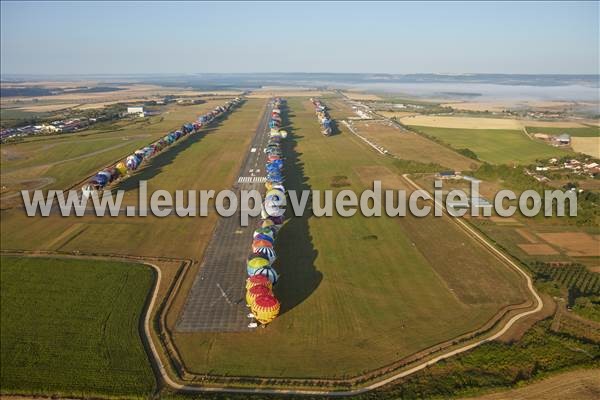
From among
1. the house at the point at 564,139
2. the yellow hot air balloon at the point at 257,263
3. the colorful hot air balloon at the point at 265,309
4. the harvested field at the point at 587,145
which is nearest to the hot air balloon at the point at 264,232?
the yellow hot air balloon at the point at 257,263

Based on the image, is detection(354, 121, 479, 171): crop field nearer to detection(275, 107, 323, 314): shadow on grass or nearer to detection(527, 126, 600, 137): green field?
detection(527, 126, 600, 137): green field

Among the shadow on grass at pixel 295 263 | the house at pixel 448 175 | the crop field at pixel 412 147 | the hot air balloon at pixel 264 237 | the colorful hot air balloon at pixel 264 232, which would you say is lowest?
the shadow on grass at pixel 295 263

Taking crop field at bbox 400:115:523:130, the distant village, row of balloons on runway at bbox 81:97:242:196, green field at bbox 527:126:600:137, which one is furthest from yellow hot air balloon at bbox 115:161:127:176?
green field at bbox 527:126:600:137

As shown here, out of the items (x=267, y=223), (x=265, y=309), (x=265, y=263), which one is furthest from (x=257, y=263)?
(x=267, y=223)

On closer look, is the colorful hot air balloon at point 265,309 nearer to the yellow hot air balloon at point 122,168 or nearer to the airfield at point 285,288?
the airfield at point 285,288

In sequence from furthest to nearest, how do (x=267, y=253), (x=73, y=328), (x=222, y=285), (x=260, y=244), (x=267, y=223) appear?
(x=267, y=223) < (x=260, y=244) < (x=267, y=253) < (x=222, y=285) < (x=73, y=328)

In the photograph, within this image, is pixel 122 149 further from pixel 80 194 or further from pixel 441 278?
pixel 441 278

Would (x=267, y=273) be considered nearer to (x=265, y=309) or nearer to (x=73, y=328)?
(x=265, y=309)
